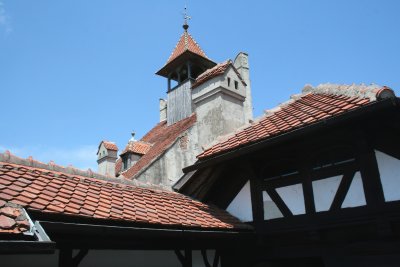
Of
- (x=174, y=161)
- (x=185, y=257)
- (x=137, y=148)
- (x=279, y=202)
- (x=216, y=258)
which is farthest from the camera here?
(x=137, y=148)

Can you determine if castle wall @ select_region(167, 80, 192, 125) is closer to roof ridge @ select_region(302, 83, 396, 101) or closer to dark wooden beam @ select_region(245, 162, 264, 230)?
roof ridge @ select_region(302, 83, 396, 101)

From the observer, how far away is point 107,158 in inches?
841

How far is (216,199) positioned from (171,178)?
8780 millimetres

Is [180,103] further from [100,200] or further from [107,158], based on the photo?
[100,200]

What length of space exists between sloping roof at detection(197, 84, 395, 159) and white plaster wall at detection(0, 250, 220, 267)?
84.7 inches

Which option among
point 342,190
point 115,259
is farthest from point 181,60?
point 115,259

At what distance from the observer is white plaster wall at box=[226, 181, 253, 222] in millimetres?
7453

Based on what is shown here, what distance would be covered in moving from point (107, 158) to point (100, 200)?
629 inches

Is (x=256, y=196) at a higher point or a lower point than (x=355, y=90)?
lower

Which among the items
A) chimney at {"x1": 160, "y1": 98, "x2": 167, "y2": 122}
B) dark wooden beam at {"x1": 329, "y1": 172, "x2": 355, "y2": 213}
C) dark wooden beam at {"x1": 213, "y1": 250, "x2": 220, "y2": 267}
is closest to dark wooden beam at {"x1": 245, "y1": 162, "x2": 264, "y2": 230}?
dark wooden beam at {"x1": 213, "y1": 250, "x2": 220, "y2": 267}

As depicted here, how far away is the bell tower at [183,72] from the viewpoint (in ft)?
69.9

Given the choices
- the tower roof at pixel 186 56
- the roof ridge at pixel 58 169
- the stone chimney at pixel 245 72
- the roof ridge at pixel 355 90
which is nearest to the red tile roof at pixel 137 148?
the tower roof at pixel 186 56

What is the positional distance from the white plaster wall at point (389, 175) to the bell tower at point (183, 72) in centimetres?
1551

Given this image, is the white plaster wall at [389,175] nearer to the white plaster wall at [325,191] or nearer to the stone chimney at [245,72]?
the white plaster wall at [325,191]
